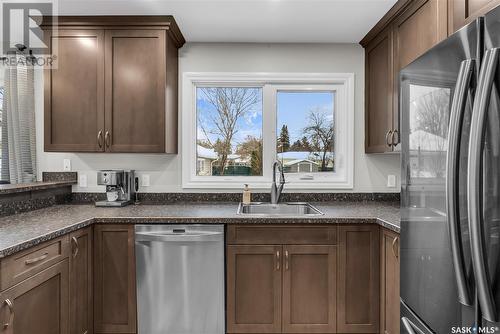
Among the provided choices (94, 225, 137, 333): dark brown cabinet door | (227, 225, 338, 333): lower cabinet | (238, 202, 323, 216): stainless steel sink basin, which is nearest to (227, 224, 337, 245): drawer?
(227, 225, 338, 333): lower cabinet

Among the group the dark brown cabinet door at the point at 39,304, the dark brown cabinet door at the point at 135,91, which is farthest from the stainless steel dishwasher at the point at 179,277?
the dark brown cabinet door at the point at 135,91

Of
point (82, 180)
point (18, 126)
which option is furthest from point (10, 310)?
point (18, 126)

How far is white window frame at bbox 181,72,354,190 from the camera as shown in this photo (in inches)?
112

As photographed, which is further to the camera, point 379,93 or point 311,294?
point 379,93

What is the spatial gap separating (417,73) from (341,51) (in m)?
1.79

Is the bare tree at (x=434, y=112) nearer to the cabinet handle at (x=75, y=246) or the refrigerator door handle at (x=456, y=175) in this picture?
the refrigerator door handle at (x=456, y=175)

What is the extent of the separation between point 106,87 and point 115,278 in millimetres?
1451

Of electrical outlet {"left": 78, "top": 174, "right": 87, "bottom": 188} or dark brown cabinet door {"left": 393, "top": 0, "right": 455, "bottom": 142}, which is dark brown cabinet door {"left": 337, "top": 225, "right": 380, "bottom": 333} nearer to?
dark brown cabinet door {"left": 393, "top": 0, "right": 455, "bottom": 142}

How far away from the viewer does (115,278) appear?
7.04ft

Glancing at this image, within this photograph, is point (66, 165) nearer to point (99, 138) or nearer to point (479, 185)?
point (99, 138)

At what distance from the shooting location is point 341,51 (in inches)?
112

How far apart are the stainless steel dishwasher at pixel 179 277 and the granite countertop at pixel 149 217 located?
83 millimetres

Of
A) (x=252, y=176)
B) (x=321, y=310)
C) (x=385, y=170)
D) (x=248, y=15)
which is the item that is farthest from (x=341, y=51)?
(x=321, y=310)

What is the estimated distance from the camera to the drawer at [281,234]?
214cm
